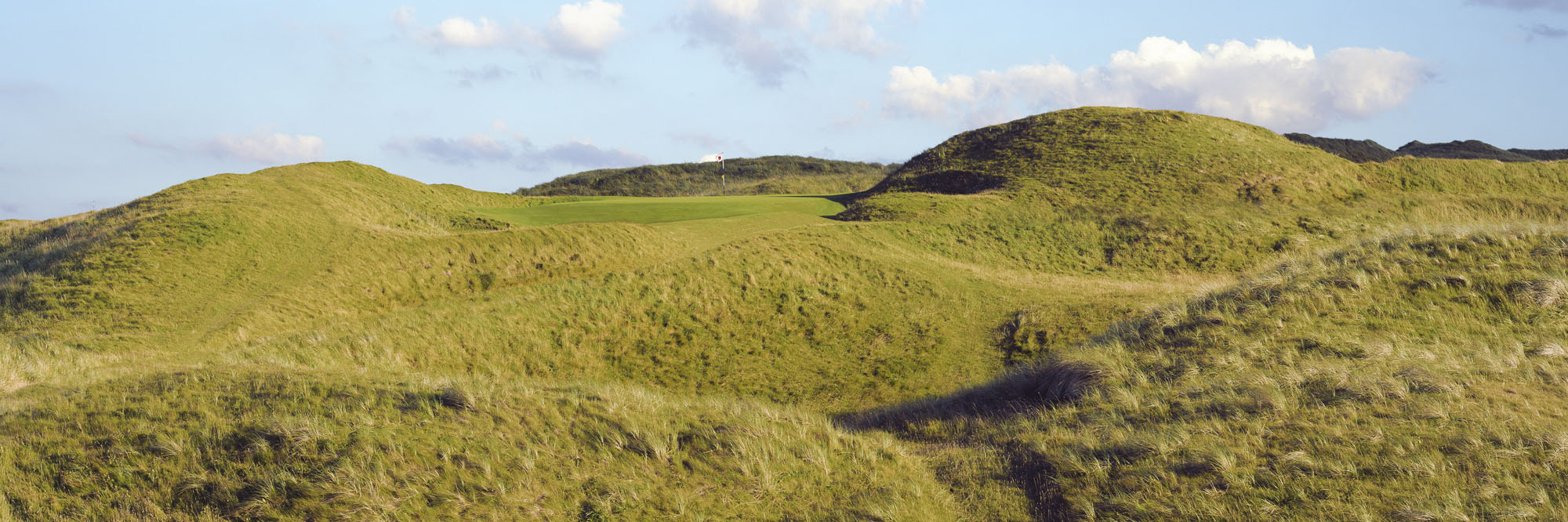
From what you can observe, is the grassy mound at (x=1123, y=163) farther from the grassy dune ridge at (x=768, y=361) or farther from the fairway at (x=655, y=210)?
the fairway at (x=655, y=210)

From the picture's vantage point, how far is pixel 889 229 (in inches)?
1218

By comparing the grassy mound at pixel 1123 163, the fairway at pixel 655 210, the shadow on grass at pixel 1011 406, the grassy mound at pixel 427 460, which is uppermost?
the grassy mound at pixel 1123 163

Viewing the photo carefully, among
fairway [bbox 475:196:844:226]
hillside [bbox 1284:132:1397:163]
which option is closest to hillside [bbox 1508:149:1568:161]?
hillside [bbox 1284:132:1397:163]

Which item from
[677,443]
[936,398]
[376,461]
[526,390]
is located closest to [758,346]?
[936,398]

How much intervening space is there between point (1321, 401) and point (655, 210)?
1121 inches

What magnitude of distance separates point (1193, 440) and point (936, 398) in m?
5.72

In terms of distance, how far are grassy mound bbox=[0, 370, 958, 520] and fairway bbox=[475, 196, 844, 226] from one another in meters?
20.6

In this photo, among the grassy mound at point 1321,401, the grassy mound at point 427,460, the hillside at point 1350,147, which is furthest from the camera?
the hillside at point 1350,147

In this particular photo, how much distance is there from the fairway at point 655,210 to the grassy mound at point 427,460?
A: 20.6m

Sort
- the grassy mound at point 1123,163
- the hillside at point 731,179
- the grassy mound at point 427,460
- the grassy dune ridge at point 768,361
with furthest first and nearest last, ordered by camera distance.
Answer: the hillside at point 731,179
the grassy mound at point 1123,163
the grassy dune ridge at point 768,361
the grassy mound at point 427,460

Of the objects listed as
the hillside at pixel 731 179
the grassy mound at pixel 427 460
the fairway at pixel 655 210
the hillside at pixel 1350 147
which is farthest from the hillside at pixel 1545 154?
the grassy mound at pixel 427 460

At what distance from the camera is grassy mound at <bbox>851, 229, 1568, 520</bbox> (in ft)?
24.7

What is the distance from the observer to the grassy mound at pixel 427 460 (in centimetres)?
795

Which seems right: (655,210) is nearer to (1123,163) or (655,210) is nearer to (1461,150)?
(1123,163)
